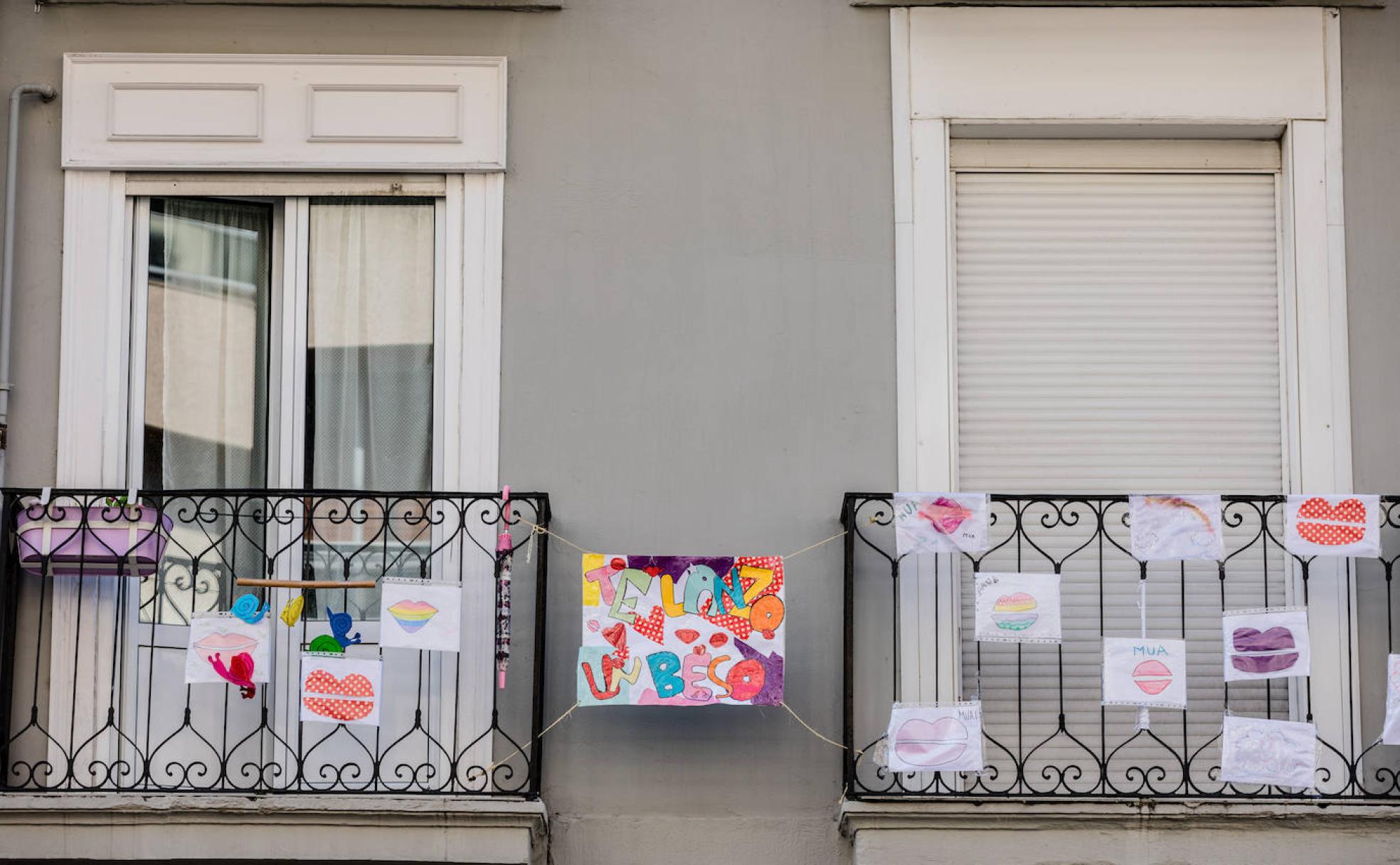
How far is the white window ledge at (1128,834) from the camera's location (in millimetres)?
7121

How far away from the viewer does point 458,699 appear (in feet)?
24.7

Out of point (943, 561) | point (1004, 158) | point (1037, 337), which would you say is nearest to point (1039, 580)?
point (943, 561)

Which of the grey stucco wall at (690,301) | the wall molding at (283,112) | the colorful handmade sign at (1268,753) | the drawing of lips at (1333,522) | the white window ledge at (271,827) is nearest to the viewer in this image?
the white window ledge at (271,827)

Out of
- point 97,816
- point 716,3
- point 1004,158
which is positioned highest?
point 716,3

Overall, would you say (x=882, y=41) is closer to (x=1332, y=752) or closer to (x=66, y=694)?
(x=1332, y=752)

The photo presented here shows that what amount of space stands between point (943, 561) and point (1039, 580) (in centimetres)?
49

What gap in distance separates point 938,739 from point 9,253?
4265 millimetres

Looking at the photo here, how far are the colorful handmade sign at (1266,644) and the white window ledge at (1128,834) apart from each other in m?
0.51

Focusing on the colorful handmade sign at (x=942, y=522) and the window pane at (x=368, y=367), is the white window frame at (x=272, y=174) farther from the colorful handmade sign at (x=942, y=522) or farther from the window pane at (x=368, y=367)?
the colorful handmade sign at (x=942, y=522)

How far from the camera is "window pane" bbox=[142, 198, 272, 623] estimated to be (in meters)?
7.89

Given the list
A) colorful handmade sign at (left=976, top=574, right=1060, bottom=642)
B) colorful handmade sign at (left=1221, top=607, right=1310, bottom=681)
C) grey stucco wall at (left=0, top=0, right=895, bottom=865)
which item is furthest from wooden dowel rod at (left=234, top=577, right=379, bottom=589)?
colorful handmade sign at (left=1221, top=607, right=1310, bottom=681)

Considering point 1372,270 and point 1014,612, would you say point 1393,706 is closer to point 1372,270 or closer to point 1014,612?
point 1014,612

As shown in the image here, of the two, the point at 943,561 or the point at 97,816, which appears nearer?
the point at 97,816

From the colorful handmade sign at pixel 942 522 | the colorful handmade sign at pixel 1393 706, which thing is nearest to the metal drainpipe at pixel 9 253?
the colorful handmade sign at pixel 942 522
